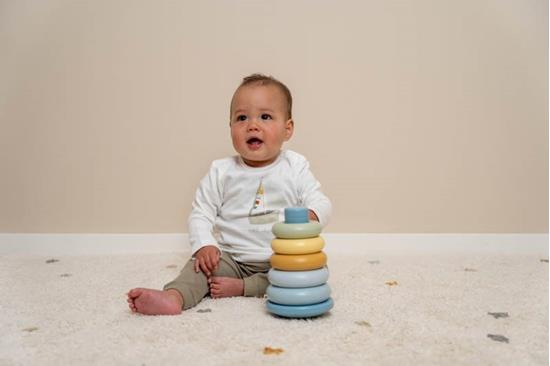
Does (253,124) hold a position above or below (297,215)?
above

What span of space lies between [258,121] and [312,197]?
0.23 metres

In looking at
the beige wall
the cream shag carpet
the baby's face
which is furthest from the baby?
the beige wall

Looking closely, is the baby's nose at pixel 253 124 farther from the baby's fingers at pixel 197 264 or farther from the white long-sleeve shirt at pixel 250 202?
the baby's fingers at pixel 197 264

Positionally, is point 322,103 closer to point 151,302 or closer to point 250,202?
point 250,202

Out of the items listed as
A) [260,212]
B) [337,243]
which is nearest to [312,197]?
[260,212]

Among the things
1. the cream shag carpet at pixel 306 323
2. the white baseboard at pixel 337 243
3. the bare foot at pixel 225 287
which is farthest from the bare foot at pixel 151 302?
the white baseboard at pixel 337 243

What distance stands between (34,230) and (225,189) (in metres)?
0.89

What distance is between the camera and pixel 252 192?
1.40 metres

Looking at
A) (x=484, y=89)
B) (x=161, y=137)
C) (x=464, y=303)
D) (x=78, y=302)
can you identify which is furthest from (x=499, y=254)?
(x=78, y=302)

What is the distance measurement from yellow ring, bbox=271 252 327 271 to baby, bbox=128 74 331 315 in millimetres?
220

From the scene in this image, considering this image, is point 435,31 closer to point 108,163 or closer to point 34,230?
point 108,163

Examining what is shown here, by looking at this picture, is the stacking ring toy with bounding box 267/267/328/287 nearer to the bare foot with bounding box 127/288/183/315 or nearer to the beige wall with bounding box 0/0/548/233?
the bare foot with bounding box 127/288/183/315

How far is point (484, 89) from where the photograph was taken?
6.23 feet

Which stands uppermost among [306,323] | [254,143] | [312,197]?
[254,143]
